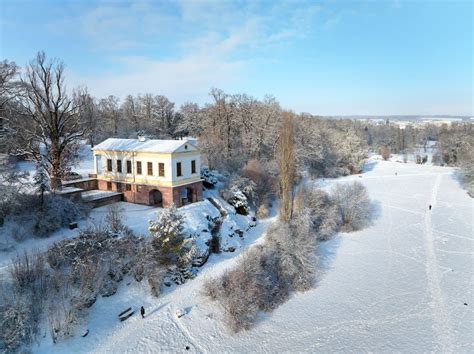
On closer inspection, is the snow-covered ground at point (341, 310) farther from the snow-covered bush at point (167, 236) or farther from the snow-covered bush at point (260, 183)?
the snow-covered bush at point (260, 183)

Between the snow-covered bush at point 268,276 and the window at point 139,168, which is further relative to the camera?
the window at point 139,168

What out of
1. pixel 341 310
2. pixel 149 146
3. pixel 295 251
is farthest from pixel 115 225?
pixel 341 310

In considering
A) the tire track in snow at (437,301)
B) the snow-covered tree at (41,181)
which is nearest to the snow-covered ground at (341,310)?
the tire track in snow at (437,301)

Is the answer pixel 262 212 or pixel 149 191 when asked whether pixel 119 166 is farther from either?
pixel 262 212

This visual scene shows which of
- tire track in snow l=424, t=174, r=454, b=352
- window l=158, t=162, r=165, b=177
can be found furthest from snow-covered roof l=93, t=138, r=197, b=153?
tire track in snow l=424, t=174, r=454, b=352

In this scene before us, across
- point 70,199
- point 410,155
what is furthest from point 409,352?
point 410,155

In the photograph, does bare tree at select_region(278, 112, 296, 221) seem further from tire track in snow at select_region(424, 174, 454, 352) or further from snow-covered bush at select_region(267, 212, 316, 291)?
tire track in snow at select_region(424, 174, 454, 352)

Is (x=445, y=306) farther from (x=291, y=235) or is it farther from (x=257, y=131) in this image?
(x=257, y=131)
